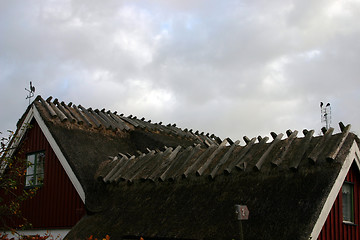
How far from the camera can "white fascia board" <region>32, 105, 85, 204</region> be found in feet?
52.5

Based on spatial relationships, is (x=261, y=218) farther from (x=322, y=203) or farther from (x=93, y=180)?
(x=93, y=180)

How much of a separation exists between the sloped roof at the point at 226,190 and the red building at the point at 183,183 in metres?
0.03

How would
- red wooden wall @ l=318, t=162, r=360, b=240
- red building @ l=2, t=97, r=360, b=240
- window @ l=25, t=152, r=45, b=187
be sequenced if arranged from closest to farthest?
1. red building @ l=2, t=97, r=360, b=240
2. red wooden wall @ l=318, t=162, r=360, b=240
3. window @ l=25, t=152, r=45, b=187

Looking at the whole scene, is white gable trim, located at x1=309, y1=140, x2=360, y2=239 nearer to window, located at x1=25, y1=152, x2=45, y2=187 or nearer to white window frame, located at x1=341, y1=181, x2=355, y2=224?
white window frame, located at x1=341, y1=181, x2=355, y2=224

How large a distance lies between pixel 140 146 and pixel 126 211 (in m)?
5.84

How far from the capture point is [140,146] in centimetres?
1956

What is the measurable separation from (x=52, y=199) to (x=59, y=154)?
1.83 meters

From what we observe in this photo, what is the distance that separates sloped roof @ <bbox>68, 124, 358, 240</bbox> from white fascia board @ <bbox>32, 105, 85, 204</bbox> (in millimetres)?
951

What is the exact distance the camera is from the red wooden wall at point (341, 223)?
11.4 m

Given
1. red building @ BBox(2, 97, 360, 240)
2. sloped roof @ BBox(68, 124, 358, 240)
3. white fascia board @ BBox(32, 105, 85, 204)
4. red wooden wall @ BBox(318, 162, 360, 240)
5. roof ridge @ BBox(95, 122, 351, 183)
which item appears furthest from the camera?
white fascia board @ BBox(32, 105, 85, 204)

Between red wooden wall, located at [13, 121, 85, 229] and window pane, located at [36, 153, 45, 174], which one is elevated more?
window pane, located at [36, 153, 45, 174]

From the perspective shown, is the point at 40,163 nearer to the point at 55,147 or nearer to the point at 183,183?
the point at 55,147

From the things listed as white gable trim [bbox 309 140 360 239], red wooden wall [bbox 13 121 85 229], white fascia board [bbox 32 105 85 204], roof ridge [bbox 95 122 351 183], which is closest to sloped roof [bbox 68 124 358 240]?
roof ridge [bbox 95 122 351 183]

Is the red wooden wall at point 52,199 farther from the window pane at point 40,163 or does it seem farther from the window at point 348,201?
the window at point 348,201
